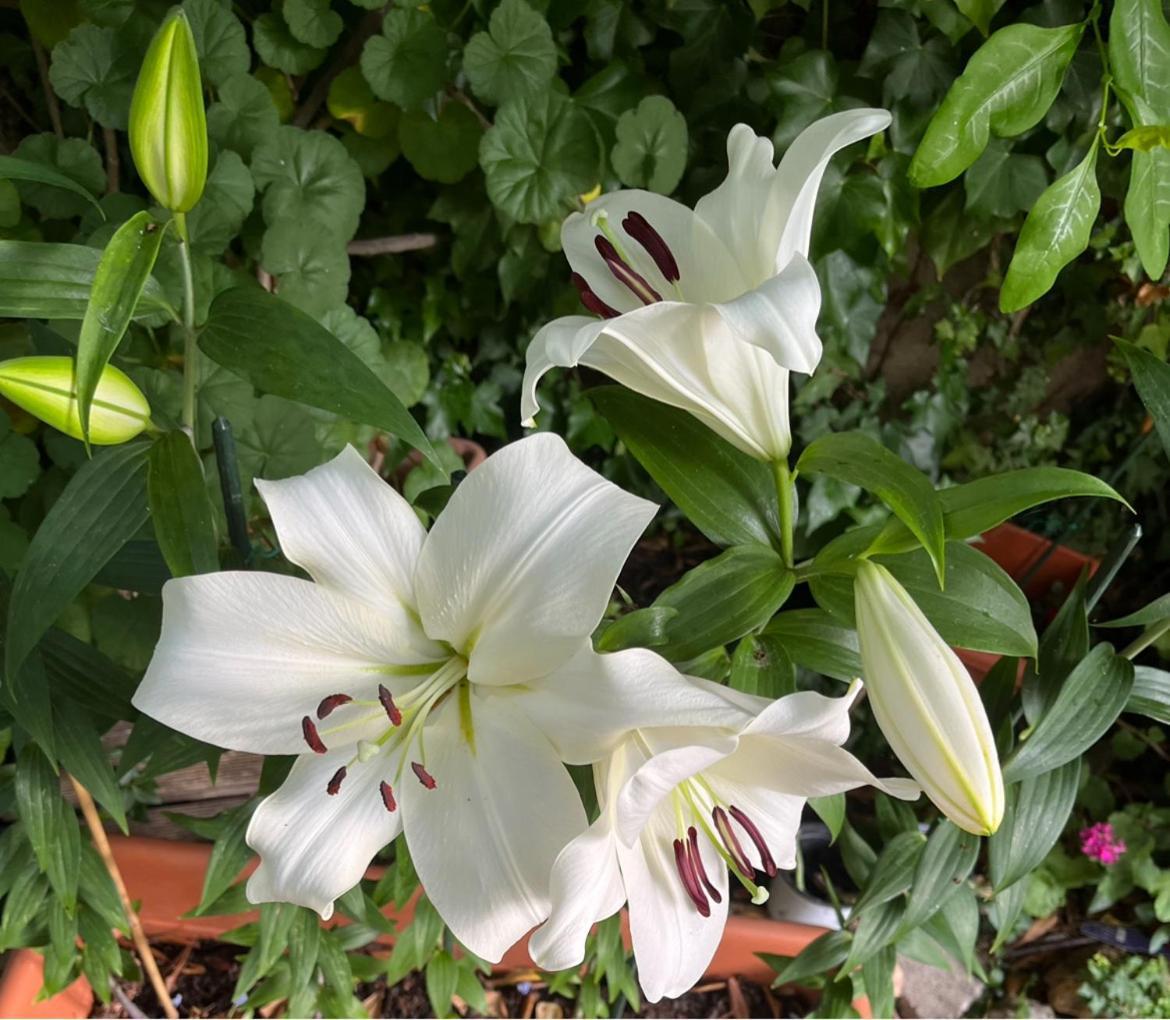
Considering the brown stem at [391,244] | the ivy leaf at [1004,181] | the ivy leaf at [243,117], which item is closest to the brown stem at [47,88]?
the ivy leaf at [243,117]

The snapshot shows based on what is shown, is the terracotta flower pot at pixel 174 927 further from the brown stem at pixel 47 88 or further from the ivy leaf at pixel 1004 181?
the ivy leaf at pixel 1004 181

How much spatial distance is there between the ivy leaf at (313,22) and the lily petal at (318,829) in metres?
0.83

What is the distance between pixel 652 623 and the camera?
467 mm

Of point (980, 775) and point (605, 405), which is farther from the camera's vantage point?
point (605, 405)

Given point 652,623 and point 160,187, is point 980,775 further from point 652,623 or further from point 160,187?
point 160,187

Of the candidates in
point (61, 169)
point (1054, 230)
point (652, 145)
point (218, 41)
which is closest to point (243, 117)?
point (218, 41)

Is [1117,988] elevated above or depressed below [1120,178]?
below

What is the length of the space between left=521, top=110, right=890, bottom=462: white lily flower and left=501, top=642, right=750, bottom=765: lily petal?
13cm

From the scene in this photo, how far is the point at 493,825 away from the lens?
417 mm

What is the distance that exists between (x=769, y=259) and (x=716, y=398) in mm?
76

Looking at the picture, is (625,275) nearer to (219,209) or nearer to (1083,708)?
(1083,708)

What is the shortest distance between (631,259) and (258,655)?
290mm

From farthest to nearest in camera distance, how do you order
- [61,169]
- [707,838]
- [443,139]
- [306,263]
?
1. [443,139]
2. [306,263]
3. [61,169]
4. [707,838]

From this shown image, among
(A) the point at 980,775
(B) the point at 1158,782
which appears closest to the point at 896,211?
(A) the point at 980,775
